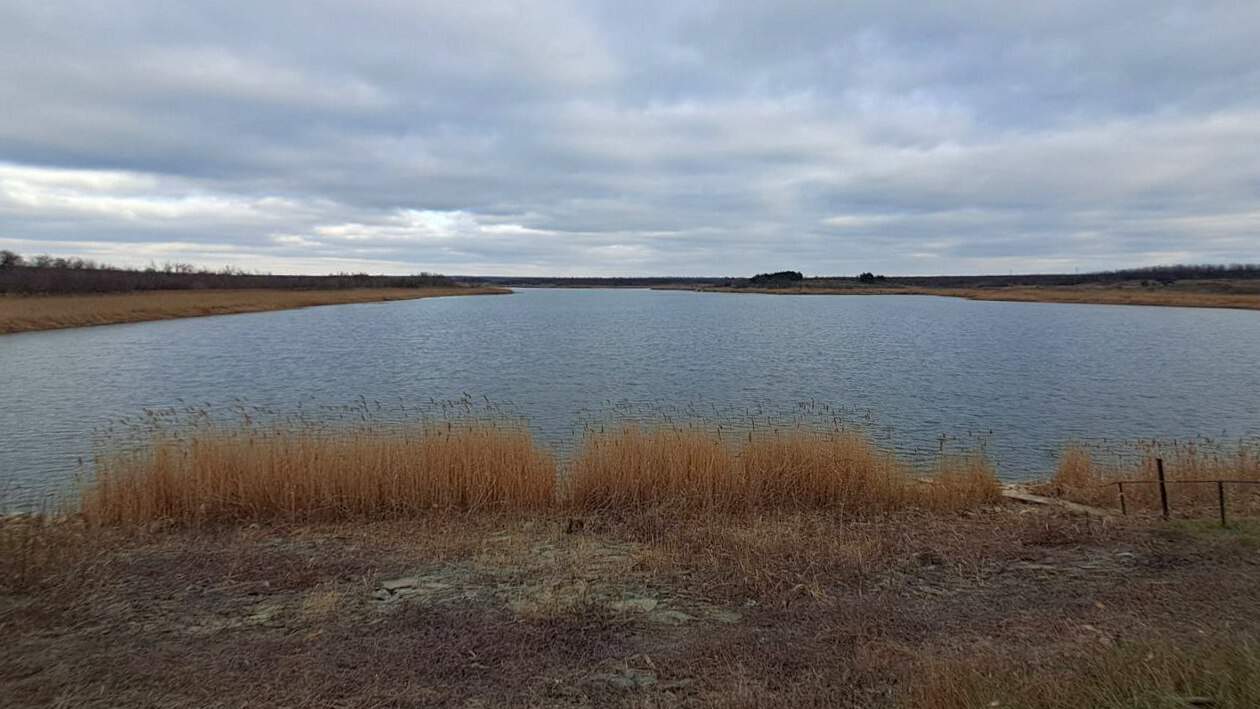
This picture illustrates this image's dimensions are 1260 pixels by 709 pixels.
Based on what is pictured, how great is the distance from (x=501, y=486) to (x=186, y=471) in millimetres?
3701

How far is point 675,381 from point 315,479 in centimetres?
1497

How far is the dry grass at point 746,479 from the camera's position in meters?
9.16

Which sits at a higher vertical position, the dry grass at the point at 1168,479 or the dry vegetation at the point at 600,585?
the dry vegetation at the point at 600,585

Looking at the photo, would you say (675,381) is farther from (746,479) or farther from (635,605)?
(635,605)

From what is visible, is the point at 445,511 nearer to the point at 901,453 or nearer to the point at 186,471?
the point at 186,471

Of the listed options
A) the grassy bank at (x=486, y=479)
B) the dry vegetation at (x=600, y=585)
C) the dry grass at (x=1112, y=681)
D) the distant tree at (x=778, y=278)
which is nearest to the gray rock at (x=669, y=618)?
the dry vegetation at (x=600, y=585)

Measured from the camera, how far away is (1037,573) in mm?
6273

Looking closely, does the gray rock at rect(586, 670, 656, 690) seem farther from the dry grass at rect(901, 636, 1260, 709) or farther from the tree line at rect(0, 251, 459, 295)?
the tree line at rect(0, 251, 459, 295)

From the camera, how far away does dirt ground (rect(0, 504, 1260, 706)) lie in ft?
13.4

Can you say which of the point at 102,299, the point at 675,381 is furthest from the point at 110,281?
the point at 675,381

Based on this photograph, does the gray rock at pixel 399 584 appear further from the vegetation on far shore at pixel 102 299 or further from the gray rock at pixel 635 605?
the vegetation on far shore at pixel 102 299

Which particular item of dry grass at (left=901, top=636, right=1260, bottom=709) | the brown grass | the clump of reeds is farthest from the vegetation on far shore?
dry grass at (left=901, top=636, right=1260, bottom=709)

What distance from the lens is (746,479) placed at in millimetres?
9492

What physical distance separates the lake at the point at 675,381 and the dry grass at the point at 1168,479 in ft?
6.77
